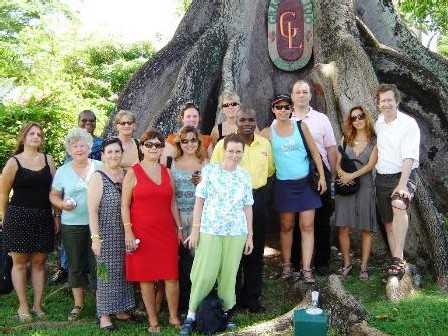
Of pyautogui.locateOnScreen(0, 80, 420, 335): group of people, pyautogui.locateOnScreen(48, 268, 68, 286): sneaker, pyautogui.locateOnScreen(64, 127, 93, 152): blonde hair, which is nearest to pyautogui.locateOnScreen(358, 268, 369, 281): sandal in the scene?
pyautogui.locateOnScreen(0, 80, 420, 335): group of people

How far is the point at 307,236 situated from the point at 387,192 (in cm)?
82

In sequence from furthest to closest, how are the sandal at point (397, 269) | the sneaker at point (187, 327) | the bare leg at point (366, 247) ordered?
the bare leg at point (366, 247) → the sandal at point (397, 269) → the sneaker at point (187, 327)

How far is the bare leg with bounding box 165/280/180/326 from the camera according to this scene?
476 centimetres

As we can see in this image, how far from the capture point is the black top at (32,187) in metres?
5.11

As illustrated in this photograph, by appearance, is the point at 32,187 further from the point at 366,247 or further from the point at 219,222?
the point at 366,247

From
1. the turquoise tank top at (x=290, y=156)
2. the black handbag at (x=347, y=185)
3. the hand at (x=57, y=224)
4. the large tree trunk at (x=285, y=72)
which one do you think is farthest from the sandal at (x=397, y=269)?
the hand at (x=57, y=224)

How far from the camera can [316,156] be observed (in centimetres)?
529

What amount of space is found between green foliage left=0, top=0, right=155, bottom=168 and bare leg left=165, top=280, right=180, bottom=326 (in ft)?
24.5

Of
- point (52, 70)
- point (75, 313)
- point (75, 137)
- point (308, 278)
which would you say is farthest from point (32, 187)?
point (52, 70)

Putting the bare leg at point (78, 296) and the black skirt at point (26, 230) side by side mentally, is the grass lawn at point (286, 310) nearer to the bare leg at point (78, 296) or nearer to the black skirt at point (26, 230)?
the bare leg at point (78, 296)

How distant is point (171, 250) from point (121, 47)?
1532 cm

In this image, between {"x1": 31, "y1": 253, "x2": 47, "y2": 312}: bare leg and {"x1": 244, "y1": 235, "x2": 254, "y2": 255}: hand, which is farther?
{"x1": 31, "y1": 253, "x2": 47, "y2": 312}: bare leg

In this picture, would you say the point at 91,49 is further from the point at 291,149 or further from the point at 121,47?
the point at 291,149

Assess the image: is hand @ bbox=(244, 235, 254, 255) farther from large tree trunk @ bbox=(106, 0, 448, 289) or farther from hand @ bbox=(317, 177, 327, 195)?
large tree trunk @ bbox=(106, 0, 448, 289)
